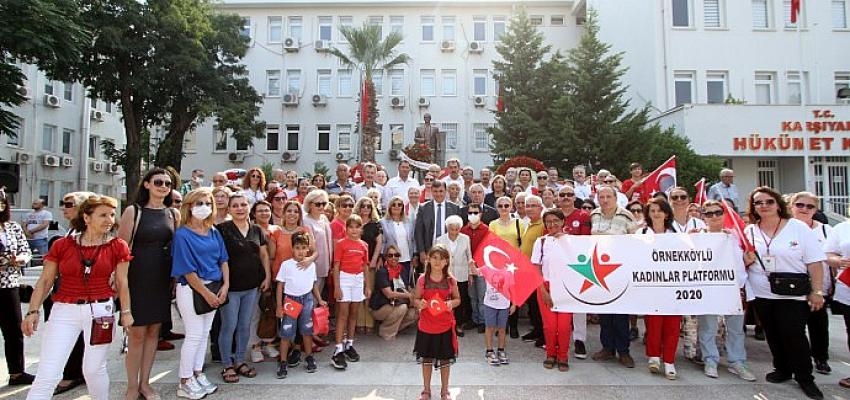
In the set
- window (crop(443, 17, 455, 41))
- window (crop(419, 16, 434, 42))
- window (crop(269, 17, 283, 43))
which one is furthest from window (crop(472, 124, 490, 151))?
window (crop(269, 17, 283, 43))

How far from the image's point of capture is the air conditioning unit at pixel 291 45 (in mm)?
32844

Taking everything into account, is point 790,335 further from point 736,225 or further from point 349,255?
point 349,255

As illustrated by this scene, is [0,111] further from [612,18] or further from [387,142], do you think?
[612,18]

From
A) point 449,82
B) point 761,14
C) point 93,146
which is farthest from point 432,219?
point 93,146

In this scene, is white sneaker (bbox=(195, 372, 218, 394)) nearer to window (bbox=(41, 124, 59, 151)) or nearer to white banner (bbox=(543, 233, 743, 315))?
white banner (bbox=(543, 233, 743, 315))

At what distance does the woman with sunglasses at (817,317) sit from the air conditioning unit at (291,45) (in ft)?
104

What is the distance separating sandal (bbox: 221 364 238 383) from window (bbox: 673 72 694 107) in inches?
920

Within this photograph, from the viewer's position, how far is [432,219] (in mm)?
7363

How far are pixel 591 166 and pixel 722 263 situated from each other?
13505 mm

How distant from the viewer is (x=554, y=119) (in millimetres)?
18562

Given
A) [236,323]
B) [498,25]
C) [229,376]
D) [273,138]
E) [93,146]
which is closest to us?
[229,376]

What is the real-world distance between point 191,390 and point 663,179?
8.95m

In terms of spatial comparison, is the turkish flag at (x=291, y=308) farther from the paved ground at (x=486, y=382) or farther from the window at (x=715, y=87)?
the window at (x=715, y=87)

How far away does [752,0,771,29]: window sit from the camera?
23016 millimetres
